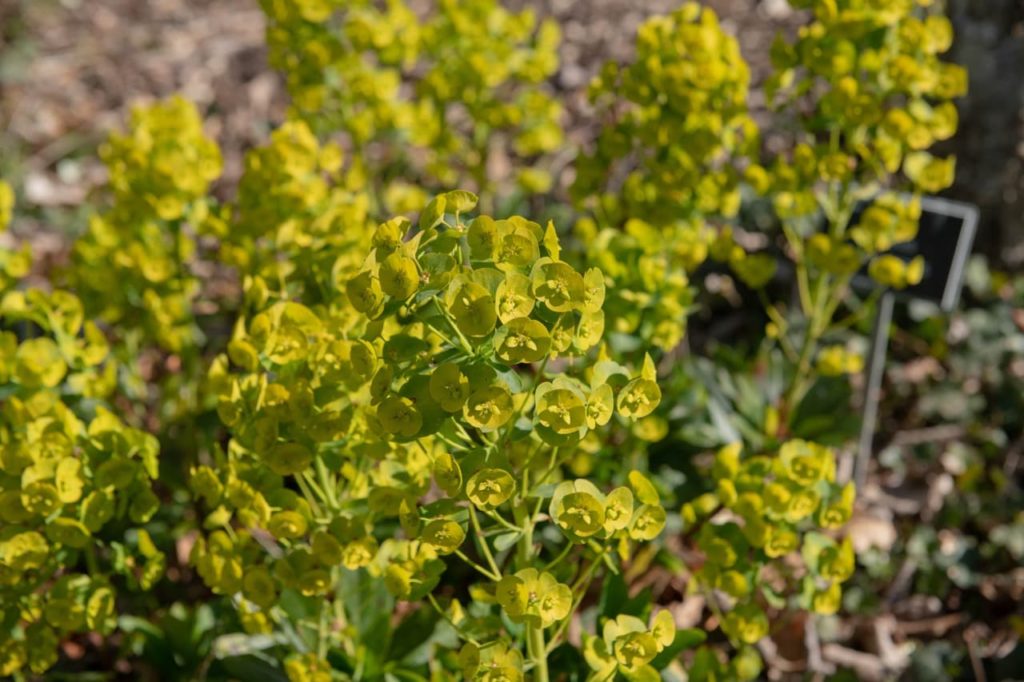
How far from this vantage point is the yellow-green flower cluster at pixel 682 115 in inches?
→ 78.5

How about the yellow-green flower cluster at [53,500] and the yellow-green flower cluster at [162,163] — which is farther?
the yellow-green flower cluster at [162,163]

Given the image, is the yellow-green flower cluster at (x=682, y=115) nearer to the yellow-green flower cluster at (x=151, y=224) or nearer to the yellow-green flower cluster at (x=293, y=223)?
the yellow-green flower cluster at (x=293, y=223)

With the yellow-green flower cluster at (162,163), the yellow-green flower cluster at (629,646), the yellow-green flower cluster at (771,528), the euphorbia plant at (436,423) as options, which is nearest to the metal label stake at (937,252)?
the yellow-green flower cluster at (771,528)

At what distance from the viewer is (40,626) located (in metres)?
1.67

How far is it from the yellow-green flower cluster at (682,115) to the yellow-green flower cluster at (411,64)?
0.52 metres

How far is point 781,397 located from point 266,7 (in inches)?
63.1

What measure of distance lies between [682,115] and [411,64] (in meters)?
0.86

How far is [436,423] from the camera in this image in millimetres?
1284

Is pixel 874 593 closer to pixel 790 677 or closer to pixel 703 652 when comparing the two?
pixel 790 677

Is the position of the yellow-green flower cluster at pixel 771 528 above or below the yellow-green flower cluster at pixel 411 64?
below

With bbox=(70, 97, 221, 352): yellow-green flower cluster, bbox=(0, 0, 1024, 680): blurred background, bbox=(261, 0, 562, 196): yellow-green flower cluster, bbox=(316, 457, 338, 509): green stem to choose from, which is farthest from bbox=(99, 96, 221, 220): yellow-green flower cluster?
bbox=(0, 0, 1024, 680): blurred background

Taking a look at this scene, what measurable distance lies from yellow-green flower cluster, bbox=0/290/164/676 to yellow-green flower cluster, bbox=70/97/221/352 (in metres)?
0.48

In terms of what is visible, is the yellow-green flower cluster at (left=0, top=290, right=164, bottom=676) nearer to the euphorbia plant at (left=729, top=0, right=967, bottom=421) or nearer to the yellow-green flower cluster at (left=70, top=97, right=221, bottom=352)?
the yellow-green flower cluster at (left=70, top=97, right=221, bottom=352)

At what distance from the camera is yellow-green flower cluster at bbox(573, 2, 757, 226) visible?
1995 mm
